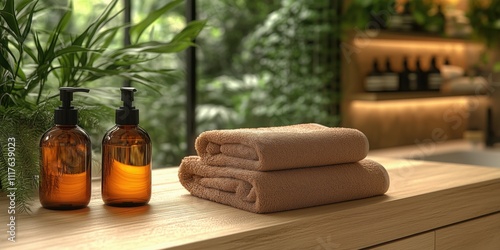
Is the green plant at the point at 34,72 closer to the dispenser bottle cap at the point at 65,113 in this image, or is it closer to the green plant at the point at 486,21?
the dispenser bottle cap at the point at 65,113

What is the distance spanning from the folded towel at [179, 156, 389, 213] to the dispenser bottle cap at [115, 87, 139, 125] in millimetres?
149

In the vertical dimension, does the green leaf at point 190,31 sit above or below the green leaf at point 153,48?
above

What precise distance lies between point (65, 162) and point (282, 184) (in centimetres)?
30

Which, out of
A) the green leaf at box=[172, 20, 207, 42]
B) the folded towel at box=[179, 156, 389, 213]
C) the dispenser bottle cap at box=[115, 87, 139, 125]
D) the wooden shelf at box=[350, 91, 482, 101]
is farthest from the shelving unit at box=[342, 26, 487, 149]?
the dispenser bottle cap at box=[115, 87, 139, 125]

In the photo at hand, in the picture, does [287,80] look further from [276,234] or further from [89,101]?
Result: [276,234]

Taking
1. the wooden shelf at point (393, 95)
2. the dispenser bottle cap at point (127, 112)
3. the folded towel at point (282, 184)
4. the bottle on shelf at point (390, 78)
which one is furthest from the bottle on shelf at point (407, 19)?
the dispenser bottle cap at point (127, 112)

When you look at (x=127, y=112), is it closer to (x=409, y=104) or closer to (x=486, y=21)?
(x=409, y=104)

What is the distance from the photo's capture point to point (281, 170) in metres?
1.03

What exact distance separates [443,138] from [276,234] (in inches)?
104

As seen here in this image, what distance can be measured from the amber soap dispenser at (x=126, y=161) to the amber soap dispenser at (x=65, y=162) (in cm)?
3

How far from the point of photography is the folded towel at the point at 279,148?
39.8 inches

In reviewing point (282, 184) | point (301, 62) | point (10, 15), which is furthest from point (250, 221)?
point (301, 62)

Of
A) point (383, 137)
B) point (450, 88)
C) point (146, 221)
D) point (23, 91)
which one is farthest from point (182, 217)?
point (450, 88)

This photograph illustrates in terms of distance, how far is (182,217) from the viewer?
38.5 inches
